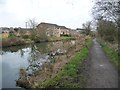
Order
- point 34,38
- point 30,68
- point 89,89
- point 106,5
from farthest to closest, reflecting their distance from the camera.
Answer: point 34,38, point 106,5, point 30,68, point 89,89

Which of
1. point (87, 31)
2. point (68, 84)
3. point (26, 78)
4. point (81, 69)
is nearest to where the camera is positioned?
point (68, 84)

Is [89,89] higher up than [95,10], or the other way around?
[95,10]

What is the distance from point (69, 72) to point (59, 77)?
4.46 ft

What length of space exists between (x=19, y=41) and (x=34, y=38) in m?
10.8

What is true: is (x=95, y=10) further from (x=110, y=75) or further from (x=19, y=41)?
(x=19, y=41)

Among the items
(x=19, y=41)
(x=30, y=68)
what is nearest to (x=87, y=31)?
(x=19, y=41)

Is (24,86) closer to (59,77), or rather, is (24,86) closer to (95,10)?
(59,77)

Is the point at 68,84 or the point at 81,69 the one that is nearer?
the point at 68,84

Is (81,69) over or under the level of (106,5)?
under

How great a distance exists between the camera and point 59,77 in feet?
39.4

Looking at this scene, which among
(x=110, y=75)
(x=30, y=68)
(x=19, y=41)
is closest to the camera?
(x=110, y=75)

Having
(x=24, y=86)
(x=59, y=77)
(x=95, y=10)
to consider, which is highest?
(x=95, y=10)

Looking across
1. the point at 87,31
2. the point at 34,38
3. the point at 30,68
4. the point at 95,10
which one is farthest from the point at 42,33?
the point at 30,68

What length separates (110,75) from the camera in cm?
1299
